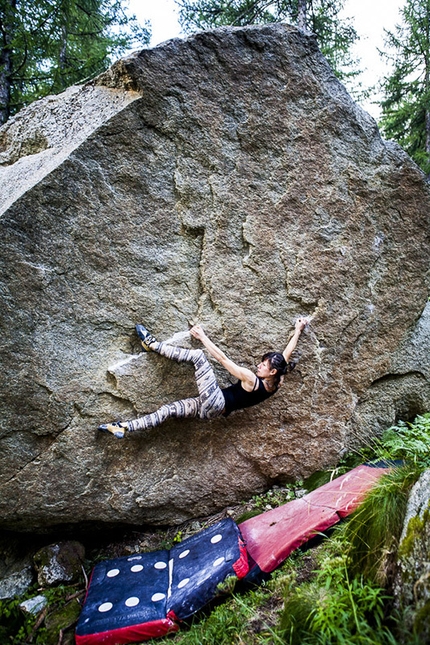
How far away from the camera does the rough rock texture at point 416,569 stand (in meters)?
1.78

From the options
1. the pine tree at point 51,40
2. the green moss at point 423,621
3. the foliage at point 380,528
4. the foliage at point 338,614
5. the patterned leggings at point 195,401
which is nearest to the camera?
the green moss at point 423,621

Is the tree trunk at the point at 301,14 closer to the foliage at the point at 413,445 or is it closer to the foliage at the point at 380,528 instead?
the foliage at the point at 413,445

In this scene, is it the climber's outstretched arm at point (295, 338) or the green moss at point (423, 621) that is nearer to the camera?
the green moss at point (423, 621)

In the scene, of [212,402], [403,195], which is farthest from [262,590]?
[403,195]

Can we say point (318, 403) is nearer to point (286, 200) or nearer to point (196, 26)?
point (286, 200)

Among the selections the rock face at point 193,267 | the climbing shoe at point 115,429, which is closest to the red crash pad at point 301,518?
the rock face at point 193,267

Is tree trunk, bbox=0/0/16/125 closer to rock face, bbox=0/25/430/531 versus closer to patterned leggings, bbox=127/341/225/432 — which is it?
rock face, bbox=0/25/430/531

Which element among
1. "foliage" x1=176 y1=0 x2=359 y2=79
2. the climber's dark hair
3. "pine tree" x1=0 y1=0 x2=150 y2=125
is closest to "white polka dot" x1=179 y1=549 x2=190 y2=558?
the climber's dark hair

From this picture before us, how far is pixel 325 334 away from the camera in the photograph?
451 cm

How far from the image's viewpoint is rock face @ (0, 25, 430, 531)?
375 centimetres

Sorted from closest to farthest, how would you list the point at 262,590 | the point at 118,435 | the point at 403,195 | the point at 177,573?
the point at 262,590
the point at 177,573
the point at 118,435
the point at 403,195

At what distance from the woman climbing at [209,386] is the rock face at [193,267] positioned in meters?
0.16

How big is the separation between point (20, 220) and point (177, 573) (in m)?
3.31

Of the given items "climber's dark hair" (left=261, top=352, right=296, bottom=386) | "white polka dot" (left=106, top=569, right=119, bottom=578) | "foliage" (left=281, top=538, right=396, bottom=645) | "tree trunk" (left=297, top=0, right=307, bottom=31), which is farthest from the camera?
"tree trunk" (left=297, top=0, right=307, bottom=31)
